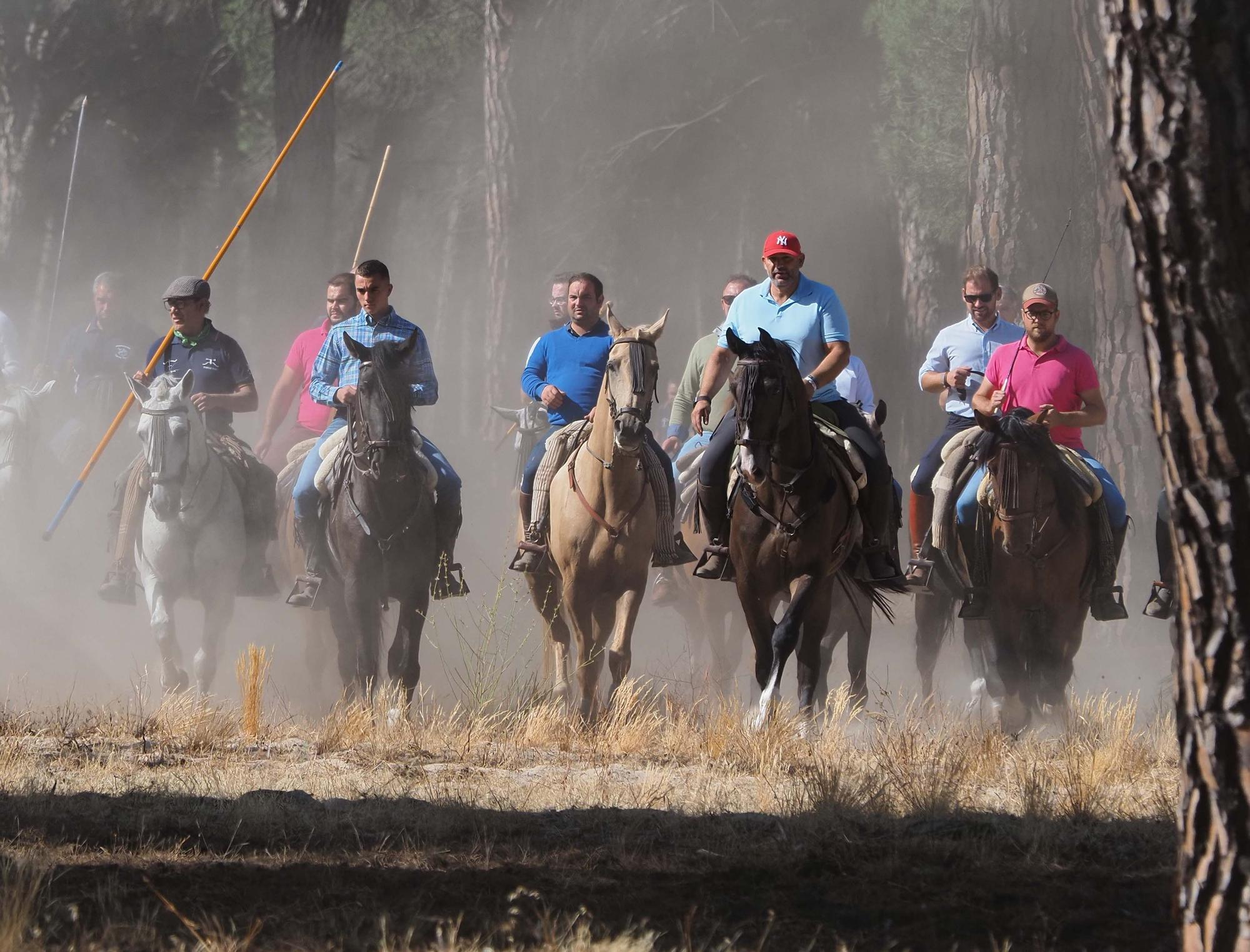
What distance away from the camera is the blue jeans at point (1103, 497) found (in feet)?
35.0

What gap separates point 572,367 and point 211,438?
102 inches

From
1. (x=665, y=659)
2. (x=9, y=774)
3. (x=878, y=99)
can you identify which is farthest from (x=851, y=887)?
(x=878, y=99)

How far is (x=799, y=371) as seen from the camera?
9766mm

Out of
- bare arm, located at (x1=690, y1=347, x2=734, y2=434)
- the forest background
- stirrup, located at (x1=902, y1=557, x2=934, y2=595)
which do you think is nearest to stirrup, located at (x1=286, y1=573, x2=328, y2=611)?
bare arm, located at (x1=690, y1=347, x2=734, y2=434)

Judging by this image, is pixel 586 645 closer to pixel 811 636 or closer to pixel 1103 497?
pixel 811 636

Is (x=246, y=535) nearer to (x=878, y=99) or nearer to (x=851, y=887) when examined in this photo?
(x=851, y=887)

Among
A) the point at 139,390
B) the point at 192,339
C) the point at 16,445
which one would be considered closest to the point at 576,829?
the point at 139,390

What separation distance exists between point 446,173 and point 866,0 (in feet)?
35.5

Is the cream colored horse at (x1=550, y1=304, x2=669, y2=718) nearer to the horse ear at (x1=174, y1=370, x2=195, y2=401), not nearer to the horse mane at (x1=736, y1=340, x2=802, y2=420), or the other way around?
the horse mane at (x1=736, y1=340, x2=802, y2=420)

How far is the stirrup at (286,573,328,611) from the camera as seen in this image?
1130 cm

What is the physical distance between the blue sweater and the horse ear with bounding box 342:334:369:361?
4.35 feet

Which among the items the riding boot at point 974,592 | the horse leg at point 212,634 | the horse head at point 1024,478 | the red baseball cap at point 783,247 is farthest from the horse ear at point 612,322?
the horse leg at point 212,634

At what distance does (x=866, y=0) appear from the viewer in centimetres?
2864

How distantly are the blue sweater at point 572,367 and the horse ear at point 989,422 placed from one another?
8.31 feet
